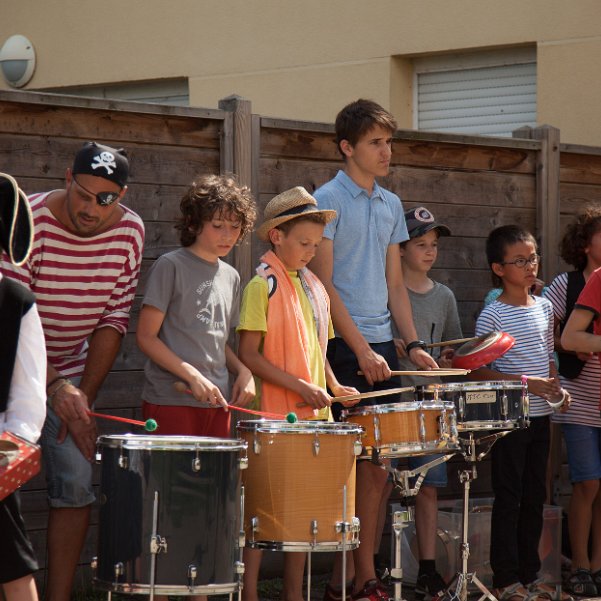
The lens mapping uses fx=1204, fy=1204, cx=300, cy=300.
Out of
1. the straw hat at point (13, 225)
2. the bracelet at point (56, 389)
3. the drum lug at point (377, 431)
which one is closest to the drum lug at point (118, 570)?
the bracelet at point (56, 389)

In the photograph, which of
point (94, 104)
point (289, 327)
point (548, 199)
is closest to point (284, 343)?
point (289, 327)

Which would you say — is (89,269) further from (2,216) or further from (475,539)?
(475,539)

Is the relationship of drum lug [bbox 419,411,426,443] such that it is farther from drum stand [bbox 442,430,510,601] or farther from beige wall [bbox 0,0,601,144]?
beige wall [bbox 0,0,601,144]

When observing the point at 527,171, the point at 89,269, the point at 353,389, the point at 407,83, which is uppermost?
the point at 407,83

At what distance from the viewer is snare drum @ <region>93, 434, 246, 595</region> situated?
14.6 feet

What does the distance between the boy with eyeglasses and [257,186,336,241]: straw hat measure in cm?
142

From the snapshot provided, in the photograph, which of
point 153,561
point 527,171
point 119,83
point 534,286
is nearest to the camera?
point 153,561

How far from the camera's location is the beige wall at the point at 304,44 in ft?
31.2

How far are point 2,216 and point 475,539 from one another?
3681 mm

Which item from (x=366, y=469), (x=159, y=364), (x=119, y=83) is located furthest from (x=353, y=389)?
(x=119, y=83)

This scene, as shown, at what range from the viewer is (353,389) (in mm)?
5637

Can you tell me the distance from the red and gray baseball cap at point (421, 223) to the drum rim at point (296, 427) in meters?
1.84

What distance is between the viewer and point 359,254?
6.01 m

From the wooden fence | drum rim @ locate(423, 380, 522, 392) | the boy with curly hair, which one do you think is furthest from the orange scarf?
the wooden fence
